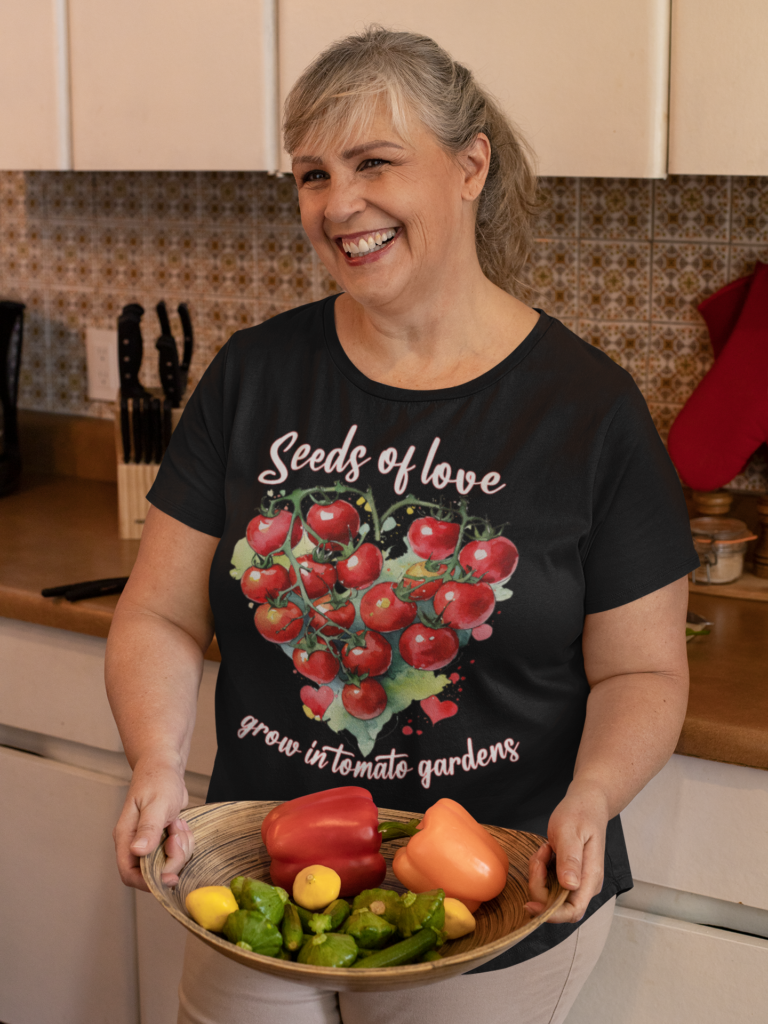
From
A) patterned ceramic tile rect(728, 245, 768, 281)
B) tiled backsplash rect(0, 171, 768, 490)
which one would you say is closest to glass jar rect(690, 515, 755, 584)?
tiled backsplash rect(0, 171, 768, 490)

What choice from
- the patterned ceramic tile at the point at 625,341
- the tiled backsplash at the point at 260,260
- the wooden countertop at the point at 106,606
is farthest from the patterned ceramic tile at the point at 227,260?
the patterned ceramic tile at the point at 625,341

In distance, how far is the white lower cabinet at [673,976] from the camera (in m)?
1.22

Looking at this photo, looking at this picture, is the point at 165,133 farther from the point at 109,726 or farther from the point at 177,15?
the point at 109,726

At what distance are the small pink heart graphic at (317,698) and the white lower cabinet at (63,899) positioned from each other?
1.96 feet

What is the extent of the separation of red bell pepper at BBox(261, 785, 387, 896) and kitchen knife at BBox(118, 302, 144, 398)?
1.10 meters

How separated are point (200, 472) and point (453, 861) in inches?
20.0

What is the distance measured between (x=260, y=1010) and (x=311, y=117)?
877mm

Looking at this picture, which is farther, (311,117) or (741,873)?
(741,873)

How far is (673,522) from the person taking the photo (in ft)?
3.46

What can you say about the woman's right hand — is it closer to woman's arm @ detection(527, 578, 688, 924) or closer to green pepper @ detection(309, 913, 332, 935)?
green pepper @ detection(309, 913, 332, 935)

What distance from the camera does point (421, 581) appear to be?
1.07 metres

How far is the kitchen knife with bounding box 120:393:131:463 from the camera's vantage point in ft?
6.12

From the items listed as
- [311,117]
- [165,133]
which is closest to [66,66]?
[165,133]

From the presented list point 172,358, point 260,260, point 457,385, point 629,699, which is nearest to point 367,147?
point 457,385
